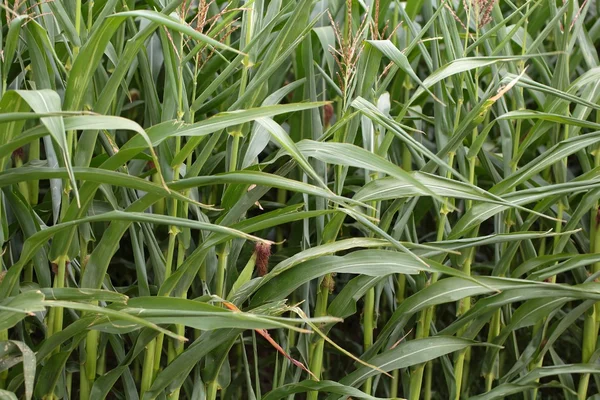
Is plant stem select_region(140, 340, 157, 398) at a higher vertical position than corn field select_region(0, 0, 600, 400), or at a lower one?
lower

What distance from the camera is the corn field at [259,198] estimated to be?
73 cm

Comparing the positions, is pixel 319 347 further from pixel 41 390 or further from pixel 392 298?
pixel 41 390

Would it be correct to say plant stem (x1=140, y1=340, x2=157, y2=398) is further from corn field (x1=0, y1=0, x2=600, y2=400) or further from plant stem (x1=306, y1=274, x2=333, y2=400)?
plant stem (x1=306, y1=274, x2=333, y2=400)

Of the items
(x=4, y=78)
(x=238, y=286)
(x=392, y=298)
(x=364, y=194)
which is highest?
(x=4, y=78)

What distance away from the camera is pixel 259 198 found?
893mm

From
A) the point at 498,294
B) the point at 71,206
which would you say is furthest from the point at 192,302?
the point at 498,294

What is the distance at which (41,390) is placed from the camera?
87 centimetres

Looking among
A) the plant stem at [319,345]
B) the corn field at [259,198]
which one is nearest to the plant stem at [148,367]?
the corn field at [259,198]

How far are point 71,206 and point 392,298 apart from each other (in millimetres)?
507

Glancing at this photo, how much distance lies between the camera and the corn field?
0.73 metres

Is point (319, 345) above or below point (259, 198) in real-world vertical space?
below

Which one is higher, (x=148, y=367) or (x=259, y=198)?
(x=259, y=198)

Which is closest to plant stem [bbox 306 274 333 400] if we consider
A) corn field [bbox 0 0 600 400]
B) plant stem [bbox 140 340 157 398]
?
corn field [bbox 0 0 600 400]

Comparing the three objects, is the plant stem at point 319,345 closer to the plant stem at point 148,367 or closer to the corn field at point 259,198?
the corn field at point 259,198
